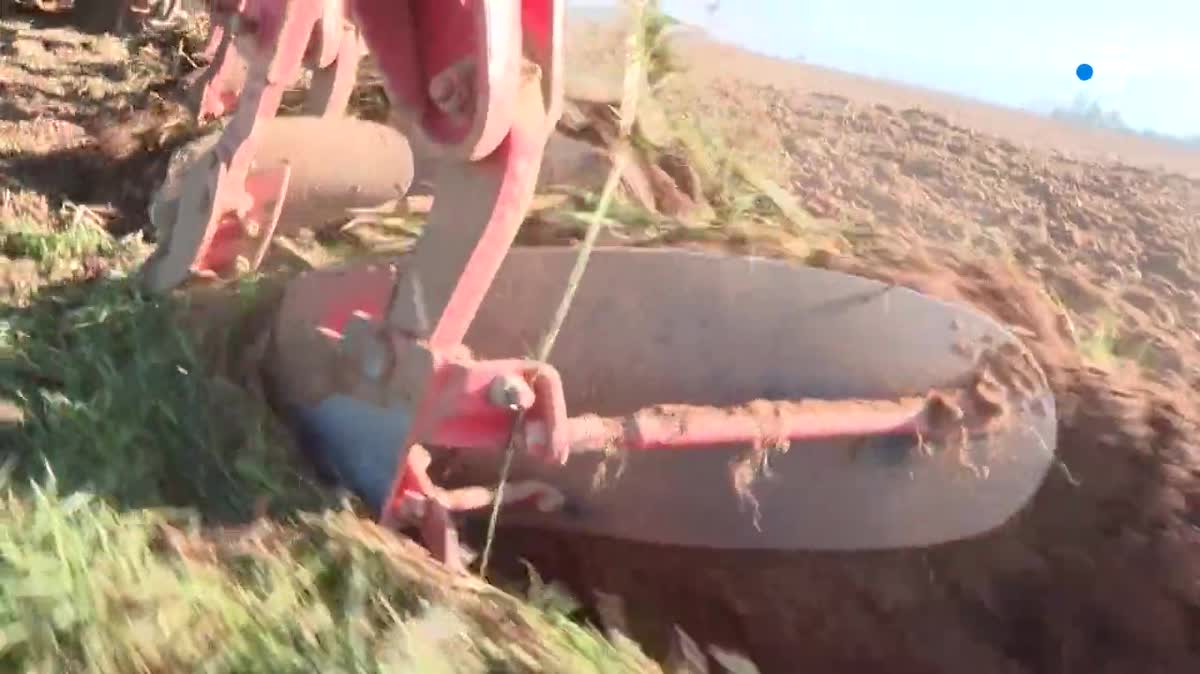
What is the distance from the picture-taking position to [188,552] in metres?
1.05

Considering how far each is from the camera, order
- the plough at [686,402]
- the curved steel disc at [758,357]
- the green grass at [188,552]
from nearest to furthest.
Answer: the green grass at [188,552] < the plough at [686,402] < the curved steel disc at [758,357]

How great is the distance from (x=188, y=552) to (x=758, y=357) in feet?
1.95

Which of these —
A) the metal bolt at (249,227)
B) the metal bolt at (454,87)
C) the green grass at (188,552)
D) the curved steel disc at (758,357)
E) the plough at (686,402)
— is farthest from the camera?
the metal bolt at (249,227)

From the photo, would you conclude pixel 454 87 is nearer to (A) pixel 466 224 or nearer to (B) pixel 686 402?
(A) pixel 466 224

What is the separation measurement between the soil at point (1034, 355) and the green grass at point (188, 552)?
0.30m

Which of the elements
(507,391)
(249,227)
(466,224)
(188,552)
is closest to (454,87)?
(466,224)

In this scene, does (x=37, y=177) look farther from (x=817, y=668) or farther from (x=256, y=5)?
(x=817, y=668)

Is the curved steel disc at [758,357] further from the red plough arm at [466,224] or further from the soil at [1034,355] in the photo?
the red plough arm at [466,224]

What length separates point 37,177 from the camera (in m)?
2.35

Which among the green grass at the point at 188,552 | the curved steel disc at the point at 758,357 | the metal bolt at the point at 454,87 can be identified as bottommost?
the green grass at the point at 188,552

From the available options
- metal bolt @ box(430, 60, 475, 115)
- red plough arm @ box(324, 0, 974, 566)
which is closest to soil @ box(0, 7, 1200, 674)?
red plough arm @ box(324, 0, 974, 566)

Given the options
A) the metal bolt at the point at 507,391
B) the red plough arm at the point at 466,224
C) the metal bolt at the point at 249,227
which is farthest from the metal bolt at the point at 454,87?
the metal bolt at the point at 249,227

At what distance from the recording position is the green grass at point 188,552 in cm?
89

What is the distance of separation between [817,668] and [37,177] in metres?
1.68
